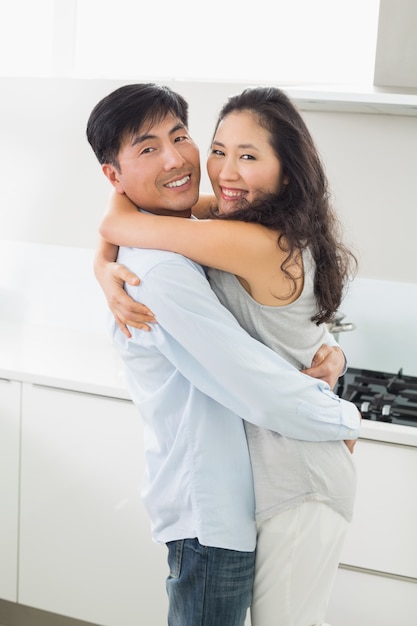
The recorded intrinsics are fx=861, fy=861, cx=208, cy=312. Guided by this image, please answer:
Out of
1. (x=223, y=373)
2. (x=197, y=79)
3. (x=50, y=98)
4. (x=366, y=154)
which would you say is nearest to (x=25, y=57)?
(x=50, y=98)

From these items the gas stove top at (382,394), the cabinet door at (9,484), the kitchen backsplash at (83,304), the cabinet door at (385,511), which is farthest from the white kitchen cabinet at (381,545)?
the cabinet door at (9,484)

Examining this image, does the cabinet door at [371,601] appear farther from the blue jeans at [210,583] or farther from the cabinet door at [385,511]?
the blue jeans at [210,583]

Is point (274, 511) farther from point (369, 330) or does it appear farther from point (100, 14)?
point (100, 14)

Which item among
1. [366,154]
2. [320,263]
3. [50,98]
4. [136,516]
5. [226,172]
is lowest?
[136,516]

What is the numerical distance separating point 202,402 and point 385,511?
968 mm

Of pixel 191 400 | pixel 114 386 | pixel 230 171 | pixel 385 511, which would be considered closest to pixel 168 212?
pixel 230 171

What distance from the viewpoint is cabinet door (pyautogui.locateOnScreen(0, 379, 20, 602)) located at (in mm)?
2635

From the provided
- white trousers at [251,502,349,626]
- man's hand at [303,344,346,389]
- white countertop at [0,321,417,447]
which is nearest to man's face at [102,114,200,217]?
man's hand at [303,344,346,389]

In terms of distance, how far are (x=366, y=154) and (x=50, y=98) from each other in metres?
1.14

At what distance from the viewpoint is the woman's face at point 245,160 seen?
153cm

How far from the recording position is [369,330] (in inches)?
113

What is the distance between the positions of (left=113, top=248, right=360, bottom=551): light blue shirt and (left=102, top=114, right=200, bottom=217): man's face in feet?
0.39

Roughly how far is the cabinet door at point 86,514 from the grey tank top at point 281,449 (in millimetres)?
971

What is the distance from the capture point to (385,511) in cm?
229
